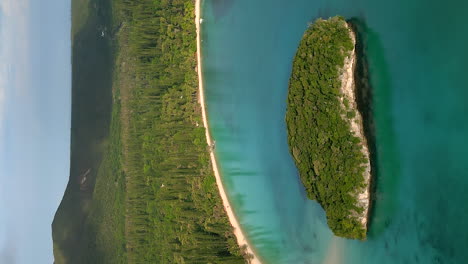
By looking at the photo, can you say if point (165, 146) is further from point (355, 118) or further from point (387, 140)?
point (387, 140)

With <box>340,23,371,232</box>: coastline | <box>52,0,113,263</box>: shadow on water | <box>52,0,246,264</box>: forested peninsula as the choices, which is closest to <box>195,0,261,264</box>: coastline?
<box>52,0,246,264</box>: forested peninsula

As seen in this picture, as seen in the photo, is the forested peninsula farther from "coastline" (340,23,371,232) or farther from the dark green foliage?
"coastline" (340,23,371,232)

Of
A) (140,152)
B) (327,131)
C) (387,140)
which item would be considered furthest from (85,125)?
(387,140)

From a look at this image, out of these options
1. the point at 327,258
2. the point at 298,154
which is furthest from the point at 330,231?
the point at 298,154

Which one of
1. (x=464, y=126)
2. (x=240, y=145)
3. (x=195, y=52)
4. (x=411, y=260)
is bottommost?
(x=411, y=260)

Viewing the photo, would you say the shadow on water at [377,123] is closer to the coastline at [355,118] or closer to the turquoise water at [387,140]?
the turquoise water at [387,140]

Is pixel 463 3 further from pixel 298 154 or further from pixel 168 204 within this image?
pixel 168 204

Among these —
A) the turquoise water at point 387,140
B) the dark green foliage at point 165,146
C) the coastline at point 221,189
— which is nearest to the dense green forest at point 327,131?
the turquoise water at point 387,140
